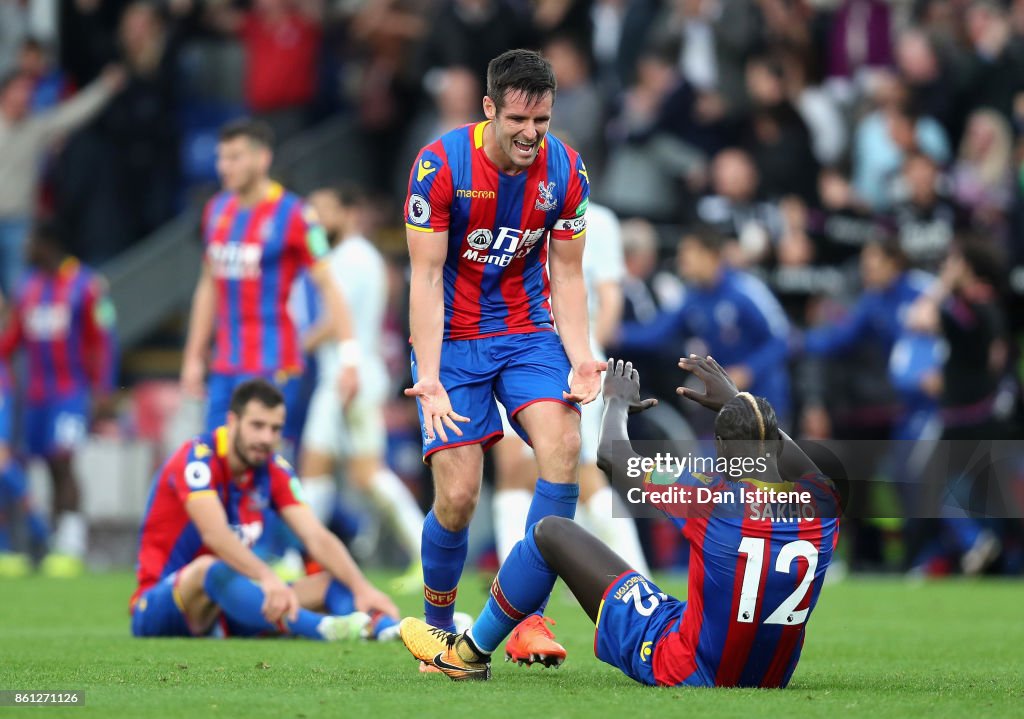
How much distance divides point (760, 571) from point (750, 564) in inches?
1.5

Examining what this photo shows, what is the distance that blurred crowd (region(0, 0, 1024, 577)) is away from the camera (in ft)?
41.5

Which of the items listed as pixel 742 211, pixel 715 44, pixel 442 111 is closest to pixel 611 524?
pixel 742 211

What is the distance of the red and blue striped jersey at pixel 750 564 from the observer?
5219 millimetres

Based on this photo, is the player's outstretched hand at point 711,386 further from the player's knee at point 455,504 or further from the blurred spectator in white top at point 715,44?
the blurred spectator in white top at point 715,44

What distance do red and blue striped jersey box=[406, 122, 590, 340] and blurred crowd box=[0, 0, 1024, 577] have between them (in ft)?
19.5

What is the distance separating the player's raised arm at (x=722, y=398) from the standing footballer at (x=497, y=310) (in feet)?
2.13

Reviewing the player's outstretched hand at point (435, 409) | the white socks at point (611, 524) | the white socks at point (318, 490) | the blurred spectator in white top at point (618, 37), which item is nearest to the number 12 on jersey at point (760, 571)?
the player's outstretched hand at point (435, 409)

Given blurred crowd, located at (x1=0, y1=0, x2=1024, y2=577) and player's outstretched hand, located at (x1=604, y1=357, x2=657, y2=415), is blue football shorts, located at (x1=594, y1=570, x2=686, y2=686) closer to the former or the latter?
player's outstretched hand, located at (x1=604, y1=357, x2=657, y2=415)

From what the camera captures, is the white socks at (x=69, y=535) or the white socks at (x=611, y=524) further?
the white socks at (x=69, y=535)

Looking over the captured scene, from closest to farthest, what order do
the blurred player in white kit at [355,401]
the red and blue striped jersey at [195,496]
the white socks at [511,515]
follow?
the red and blue striped jersey at [195,496] < the white socks at [511,515] < the blurred player in white kit at [355,401]

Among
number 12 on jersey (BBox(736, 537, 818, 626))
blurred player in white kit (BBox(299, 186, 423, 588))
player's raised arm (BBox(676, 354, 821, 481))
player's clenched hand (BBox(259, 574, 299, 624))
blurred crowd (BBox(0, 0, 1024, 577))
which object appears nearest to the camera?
number 12 on jersey (BBox(736, 537, 818, 626))

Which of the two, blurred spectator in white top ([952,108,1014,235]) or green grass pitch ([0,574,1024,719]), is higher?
blurred spectator in white top ([952,108,1014,235])

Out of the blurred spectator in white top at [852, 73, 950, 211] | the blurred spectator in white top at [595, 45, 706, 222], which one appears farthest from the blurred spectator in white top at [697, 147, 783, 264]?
the blurred spectator in white top at [852, 73, 950, 211]

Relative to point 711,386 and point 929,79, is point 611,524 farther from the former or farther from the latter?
point 929,79
